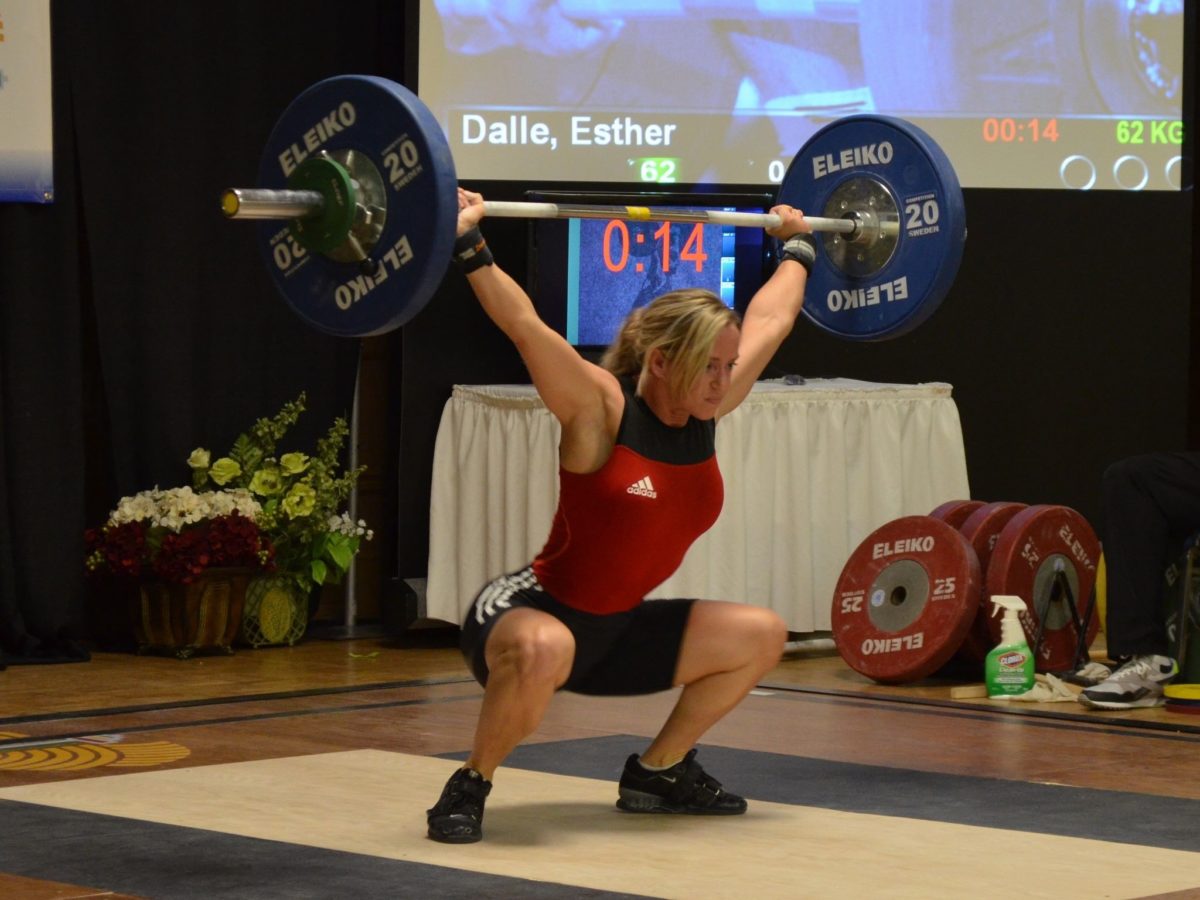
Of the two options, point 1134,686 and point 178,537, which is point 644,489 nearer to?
point 1134,686

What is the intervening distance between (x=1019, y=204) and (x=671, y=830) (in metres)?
3.99

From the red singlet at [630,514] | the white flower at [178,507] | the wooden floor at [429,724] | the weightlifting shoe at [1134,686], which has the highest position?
the red singlet at [630,514]

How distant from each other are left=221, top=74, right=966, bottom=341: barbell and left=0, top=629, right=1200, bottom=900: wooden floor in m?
0.85

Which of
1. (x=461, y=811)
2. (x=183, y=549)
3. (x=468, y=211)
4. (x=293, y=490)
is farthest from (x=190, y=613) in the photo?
(x=468, y=211)

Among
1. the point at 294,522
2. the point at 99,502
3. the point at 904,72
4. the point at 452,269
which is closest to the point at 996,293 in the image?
the point at 904,72

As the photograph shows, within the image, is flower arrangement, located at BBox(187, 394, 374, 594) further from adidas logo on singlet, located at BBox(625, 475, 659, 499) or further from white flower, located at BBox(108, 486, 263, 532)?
adidas logo on singlet, located at BBox(625, 475, 659, 499)

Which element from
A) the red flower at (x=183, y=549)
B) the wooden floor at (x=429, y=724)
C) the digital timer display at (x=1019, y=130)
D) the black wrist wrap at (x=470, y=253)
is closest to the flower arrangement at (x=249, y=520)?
the red flower at (x=183, y=549)

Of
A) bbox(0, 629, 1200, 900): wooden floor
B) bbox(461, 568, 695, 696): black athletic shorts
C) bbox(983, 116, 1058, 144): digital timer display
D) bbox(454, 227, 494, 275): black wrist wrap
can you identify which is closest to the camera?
bbox(454, 227, 494, 275): black wrist wrap

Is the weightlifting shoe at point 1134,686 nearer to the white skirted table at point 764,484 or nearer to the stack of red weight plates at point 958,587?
the stack of red weight plates at point 958,587

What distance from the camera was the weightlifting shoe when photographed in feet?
15.0

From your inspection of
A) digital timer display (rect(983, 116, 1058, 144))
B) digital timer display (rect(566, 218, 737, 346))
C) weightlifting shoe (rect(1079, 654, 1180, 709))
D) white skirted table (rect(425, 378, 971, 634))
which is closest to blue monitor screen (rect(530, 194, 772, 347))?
digital timer display (rect(566, 218, 737, 346))

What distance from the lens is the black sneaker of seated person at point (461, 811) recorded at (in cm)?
302

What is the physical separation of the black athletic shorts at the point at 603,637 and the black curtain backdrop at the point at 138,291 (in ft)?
8.55

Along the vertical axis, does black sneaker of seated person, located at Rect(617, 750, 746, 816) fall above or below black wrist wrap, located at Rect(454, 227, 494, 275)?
below
